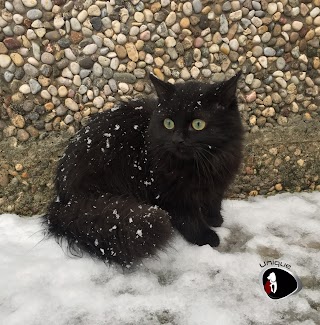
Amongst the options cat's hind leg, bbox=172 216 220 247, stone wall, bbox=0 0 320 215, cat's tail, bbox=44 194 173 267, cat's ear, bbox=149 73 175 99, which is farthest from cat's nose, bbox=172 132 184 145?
stone wall, bbox=0 0 320 215

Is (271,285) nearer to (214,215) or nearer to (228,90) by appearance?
(214,215)

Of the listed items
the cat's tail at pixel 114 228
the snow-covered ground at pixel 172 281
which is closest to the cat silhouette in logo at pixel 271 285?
the snow-covered ground at pixel 172 281

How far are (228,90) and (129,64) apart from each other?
0.89m

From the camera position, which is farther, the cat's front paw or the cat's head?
the cat's front paw

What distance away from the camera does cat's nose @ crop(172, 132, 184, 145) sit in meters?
1.89

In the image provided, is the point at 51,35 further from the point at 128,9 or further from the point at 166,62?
the point at 166,62

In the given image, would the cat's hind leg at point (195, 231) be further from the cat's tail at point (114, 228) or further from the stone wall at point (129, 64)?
the stone wall at point (129, 64)

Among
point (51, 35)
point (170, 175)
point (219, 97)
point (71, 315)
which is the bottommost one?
point (71, 315)

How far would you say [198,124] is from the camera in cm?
190

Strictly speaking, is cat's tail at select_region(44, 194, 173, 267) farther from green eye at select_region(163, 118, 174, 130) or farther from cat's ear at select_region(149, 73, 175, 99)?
cat's ear at select_region(149, 73, 175, 99)

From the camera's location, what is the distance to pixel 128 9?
248 centimetres

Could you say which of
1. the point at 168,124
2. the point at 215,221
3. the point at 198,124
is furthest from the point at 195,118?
the point at 215,221

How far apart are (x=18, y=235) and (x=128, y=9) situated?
1.54 metres

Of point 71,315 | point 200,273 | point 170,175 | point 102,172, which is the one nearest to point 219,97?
point 170,175
